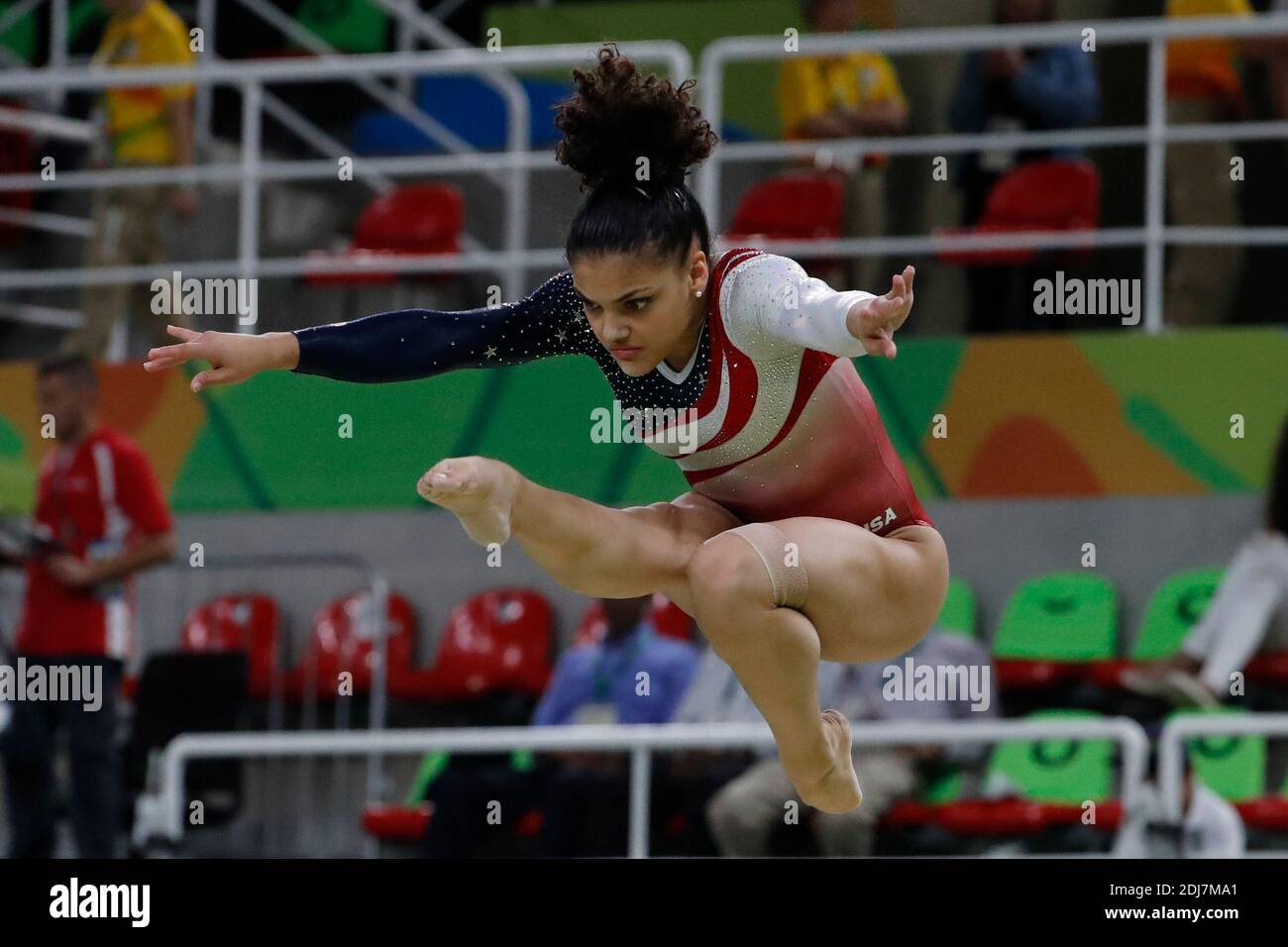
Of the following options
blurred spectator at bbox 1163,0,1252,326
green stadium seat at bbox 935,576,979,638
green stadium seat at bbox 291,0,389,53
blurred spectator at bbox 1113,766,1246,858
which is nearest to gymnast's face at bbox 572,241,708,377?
blurred spectator at bbox 1113,766,1246,858

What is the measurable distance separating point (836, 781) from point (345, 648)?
3.50 metres

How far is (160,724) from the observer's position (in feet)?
22.2

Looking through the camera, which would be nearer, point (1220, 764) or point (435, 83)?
point (1220, 764)

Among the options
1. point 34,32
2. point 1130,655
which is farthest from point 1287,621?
point 34,32

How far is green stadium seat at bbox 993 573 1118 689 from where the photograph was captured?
6504 mm

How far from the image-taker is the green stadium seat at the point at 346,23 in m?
10.3

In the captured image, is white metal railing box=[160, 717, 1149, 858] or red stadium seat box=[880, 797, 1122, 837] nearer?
white metal railing box=[160, 717, 1149, 858]

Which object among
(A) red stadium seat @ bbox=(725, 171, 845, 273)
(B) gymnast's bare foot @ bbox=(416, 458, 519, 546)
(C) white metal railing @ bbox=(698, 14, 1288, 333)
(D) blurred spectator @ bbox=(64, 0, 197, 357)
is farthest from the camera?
(D) blurred spectator @ bbox=(64, 0, 197, 357)

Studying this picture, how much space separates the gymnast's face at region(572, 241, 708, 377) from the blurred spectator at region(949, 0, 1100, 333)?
3390 millimetres

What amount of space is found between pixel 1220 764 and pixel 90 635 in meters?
3.26

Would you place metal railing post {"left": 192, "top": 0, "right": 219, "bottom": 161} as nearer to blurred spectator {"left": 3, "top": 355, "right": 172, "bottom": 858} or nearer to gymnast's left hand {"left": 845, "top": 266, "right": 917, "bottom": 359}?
blurred spectator {"left": 3, "top": 355, "right": 172, "bottom": 858}

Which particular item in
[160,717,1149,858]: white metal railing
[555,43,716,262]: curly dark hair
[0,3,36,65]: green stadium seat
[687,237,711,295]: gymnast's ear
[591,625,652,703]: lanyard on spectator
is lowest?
[160,717,1149,858]: white metal railing

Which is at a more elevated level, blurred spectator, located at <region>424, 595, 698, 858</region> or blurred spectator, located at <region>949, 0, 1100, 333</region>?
blurred spectator, located at <region>949, 0, 1100, 333</region>
